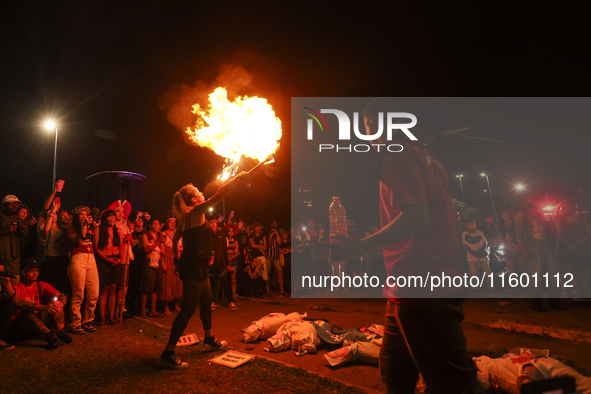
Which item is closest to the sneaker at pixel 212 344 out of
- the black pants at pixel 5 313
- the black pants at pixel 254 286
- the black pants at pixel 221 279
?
the black pants at pixel 5 313

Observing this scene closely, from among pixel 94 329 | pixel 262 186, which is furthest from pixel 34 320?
pixel 262 186

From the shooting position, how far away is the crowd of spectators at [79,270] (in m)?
5.67

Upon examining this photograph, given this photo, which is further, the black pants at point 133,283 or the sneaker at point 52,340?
the black pants at point 133,283

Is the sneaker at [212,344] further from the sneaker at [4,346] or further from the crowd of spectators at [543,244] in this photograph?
the sneaker at [4,346]

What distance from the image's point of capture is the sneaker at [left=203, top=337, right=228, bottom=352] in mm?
5184

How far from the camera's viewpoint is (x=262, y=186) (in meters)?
28.0

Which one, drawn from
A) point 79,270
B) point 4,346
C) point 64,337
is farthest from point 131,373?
point 79,270

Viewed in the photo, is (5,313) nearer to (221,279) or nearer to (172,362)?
(172,362)

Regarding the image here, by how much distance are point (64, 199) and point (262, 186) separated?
14481 mm

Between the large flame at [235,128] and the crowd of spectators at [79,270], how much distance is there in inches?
106

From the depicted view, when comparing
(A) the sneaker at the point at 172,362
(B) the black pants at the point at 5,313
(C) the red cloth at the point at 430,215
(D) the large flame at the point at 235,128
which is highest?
(D) the large flame at the point at 235,128

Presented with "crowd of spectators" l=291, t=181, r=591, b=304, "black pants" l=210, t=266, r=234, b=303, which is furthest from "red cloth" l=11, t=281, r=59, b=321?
"crowd of spectators" l=291, t=181, r=591, b=304

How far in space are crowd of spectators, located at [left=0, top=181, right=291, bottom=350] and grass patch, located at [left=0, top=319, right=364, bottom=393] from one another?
581mm

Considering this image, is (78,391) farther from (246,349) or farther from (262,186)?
(262,186)
